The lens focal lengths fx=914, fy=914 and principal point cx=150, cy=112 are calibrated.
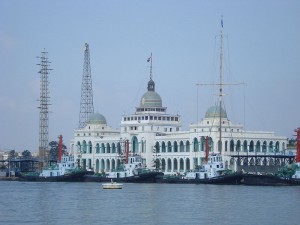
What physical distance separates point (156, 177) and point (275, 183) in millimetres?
27052

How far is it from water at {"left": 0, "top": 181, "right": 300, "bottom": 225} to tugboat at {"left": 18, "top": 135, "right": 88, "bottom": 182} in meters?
47.2

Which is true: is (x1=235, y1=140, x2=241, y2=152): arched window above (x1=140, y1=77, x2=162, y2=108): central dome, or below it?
below

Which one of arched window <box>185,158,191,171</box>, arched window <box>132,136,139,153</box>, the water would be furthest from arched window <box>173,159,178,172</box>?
the water

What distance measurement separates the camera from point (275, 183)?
129625 millimetres

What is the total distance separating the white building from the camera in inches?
6590

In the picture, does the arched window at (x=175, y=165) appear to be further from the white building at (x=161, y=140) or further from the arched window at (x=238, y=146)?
the arched window at (x=238, y=146)

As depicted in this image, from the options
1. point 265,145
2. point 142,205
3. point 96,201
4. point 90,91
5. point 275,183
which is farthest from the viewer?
point 90,91

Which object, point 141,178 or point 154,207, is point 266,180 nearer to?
point 141,178

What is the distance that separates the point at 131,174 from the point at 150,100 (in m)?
29.7

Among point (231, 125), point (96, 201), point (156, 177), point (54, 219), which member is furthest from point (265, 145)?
point (54, 219)

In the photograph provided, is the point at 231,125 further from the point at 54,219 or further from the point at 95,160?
the point at 54,219

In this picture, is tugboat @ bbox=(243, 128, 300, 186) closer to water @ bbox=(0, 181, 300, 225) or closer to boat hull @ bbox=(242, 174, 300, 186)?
boat hull @ bbox=(242, 174, 300, 186)

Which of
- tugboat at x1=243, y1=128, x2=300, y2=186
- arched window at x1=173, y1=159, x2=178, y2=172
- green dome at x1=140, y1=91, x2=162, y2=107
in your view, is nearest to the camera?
tugboat at x1=243, y1=128, x2=300, y2=186

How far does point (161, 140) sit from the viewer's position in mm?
178375
